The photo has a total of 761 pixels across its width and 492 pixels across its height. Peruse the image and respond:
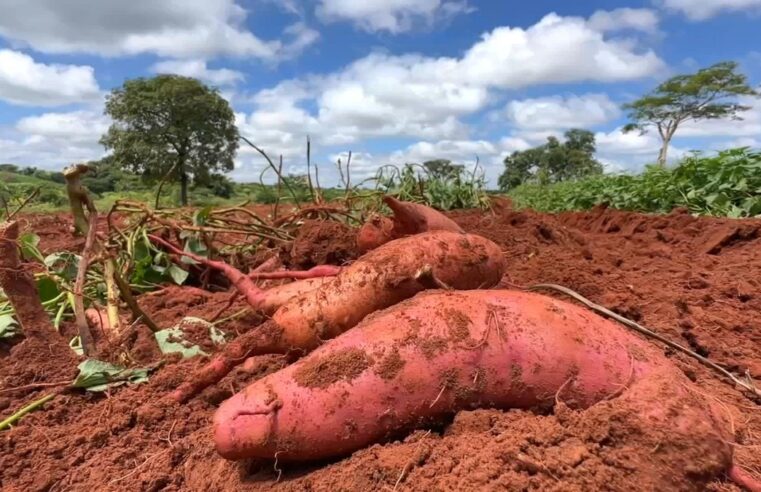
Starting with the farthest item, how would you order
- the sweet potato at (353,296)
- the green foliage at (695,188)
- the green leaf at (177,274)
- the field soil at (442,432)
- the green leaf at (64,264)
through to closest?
the green foliage at (695,188)
the green leaf at (177,274)
the green leaf at (64,264)
the sweet potato at (353,296)
the field soil at (442,432)

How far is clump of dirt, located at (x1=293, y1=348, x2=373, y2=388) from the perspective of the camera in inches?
50.0

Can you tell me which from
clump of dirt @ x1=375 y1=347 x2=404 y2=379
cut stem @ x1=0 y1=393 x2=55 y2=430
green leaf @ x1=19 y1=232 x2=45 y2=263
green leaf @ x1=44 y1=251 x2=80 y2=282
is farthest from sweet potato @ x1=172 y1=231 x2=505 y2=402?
green leaf @ x1=19 y1=232 x2=45 y2=263

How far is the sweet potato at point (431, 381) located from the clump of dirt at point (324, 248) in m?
1.16

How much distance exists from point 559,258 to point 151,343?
89.3 inches

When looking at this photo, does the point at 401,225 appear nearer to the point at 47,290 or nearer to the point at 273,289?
the point at 273,289

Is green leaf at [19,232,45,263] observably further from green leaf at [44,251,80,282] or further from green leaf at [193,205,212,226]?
green leaf at [193,205,212,226]

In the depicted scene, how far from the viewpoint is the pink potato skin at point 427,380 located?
48.3 inches

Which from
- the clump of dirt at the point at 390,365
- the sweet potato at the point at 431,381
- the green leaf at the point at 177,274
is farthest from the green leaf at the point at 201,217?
the clump of dirt at the point at 390,365

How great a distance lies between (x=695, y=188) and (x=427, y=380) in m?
6.49

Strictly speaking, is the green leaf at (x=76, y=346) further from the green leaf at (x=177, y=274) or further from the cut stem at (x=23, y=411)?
the green leaf at (x=177, y=274)

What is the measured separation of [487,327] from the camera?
4.34 feet

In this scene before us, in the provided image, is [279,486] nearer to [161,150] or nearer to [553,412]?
[553,412]

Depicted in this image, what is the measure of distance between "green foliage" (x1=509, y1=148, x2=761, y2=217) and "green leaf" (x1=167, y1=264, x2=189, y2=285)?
17.2ft

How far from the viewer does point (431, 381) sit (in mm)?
1253
